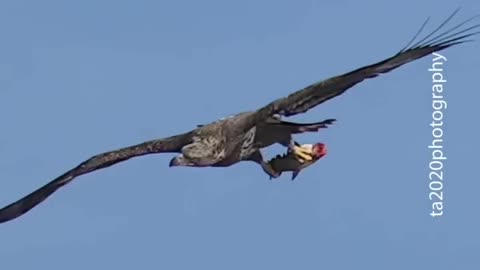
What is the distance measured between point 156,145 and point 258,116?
257cm

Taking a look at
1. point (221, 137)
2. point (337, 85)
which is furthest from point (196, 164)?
point (337, 85)

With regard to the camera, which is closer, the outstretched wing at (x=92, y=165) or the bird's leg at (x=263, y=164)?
the bird's leg at (x=263, y=164)

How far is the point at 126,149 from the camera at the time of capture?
33000mm

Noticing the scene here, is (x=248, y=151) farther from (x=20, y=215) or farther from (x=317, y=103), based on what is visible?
(x=20, y=215)

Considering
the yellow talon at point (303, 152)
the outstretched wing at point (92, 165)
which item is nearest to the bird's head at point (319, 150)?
the yellow talon at point (303, 152)

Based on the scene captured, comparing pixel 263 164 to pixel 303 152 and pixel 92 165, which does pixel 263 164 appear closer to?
pixel 303 152

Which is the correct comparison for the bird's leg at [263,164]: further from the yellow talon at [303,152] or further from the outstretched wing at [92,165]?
the outstretched wing at [92,165]

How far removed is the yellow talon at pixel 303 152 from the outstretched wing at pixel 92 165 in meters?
2.41

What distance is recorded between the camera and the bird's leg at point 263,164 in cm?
3017

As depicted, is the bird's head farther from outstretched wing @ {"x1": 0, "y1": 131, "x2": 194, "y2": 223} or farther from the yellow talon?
outstretched wing @ {"x1": 0, "y1": 131, "x2": 194, "y2": 223}

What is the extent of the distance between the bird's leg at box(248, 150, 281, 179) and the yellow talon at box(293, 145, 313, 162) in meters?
0.52

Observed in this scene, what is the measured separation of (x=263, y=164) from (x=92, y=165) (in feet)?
12.6

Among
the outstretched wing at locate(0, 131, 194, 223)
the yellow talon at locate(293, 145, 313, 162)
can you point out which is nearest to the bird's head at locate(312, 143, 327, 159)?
the yellow talon at locate(293, 145, 313, 162)

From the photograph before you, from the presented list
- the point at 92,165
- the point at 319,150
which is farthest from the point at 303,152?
the point at 92,165
